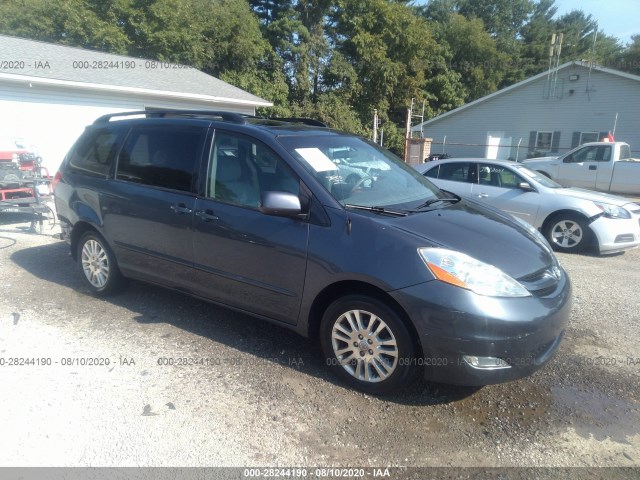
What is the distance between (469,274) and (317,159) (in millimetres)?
1468

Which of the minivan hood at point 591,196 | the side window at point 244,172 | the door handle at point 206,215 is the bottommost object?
the door handle at point 206,215

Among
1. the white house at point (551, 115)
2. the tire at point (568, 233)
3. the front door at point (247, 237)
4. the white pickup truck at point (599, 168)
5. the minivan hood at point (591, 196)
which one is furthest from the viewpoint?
the white house at point (551, 115)

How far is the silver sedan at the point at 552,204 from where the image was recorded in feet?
→ 23.4

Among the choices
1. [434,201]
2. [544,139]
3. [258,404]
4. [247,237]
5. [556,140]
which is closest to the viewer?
[258,404]

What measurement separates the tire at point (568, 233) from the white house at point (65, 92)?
1149cm

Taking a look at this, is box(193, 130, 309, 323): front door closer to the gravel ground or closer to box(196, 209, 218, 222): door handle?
box(196, 209, 218, 222): door handle

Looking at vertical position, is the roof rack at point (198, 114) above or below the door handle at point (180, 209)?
above

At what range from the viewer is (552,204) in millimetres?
7480

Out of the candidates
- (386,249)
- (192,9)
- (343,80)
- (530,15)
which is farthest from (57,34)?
(530,15)

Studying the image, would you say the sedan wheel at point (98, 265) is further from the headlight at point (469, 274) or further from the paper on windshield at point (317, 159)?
the headlight at point (469, 274)

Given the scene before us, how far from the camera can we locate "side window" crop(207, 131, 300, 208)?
362cm

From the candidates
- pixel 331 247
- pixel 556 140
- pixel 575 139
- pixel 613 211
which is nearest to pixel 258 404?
pixel 331 247

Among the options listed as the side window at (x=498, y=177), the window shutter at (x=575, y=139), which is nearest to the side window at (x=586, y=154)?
the side window at (x=498, y=177)

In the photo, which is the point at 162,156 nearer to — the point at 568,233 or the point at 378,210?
the point at 378,210
